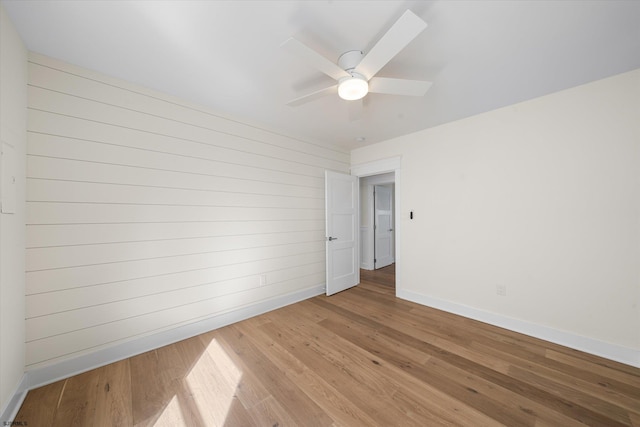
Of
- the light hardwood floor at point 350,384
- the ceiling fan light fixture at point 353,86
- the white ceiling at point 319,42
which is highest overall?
the white ceiling at point 319,42

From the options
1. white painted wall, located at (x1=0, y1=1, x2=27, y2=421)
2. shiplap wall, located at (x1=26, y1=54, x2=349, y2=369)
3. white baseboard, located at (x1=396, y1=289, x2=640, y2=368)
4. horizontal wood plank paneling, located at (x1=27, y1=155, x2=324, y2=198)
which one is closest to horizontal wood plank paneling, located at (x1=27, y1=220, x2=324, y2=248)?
shiplap wall, located at (x1=26, y1=54, x2=349, y2=369)

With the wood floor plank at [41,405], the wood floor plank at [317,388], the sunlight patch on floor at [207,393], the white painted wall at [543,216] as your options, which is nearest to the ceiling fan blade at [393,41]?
the white painted wall at [543,216]

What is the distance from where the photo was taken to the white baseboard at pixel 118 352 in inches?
63.3

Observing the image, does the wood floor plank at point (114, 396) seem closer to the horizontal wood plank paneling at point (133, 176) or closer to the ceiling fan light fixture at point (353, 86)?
the horizontal wood plank paneling at point (133, 176)

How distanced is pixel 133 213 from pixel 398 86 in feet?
8.61

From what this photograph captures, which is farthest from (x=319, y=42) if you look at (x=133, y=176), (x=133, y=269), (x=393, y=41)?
(x=133, y=269)

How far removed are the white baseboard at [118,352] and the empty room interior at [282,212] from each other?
19 millimetres

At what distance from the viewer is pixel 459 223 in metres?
2.97

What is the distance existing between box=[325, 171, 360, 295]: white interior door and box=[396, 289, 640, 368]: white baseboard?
1289 mm

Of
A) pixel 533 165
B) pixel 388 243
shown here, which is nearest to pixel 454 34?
pixel 533 165

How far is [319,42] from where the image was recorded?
5.32 ft

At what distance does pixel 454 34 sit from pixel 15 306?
354 centimetres

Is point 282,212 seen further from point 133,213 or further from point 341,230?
point 133,213

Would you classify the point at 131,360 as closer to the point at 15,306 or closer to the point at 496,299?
the point at 15,306
